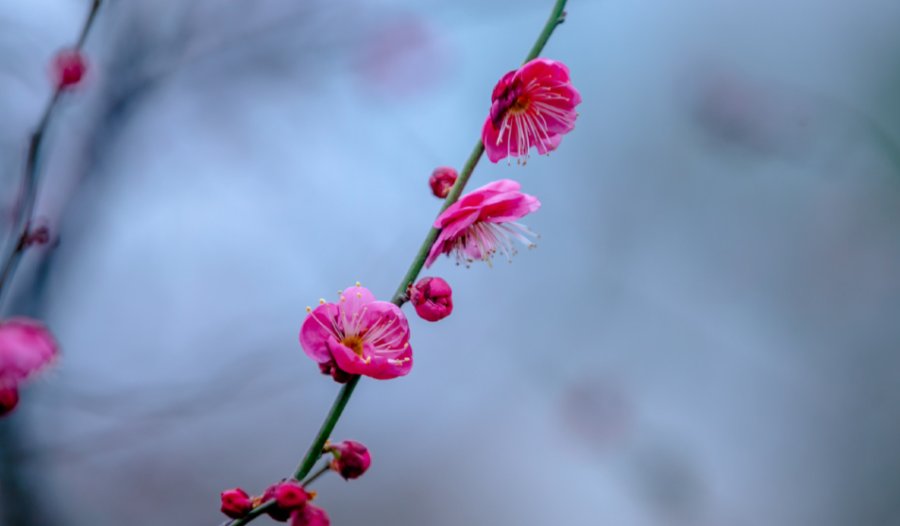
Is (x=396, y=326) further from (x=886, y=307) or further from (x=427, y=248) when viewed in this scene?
(x=886, y=307)

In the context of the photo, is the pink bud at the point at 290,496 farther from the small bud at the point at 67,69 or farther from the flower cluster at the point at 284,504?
the small bud at the point at 67,69

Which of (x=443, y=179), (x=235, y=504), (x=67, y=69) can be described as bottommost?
(x=235, y=504)

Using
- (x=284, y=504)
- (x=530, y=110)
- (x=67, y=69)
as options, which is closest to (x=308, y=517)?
(x=284, y=504)

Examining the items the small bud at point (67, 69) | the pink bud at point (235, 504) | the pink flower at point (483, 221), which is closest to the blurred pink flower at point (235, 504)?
the pink bud at point (235, 504)

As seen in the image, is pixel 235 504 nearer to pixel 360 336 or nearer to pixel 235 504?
pixel 235 504

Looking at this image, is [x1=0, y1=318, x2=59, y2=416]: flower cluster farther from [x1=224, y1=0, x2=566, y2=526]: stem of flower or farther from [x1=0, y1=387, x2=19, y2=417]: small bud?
[x1=224, y1=0, x2=566, y2=526]: stem of flower

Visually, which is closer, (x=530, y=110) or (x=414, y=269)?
(x=414, y=269)

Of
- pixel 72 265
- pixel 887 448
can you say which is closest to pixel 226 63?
pixel 72 265
